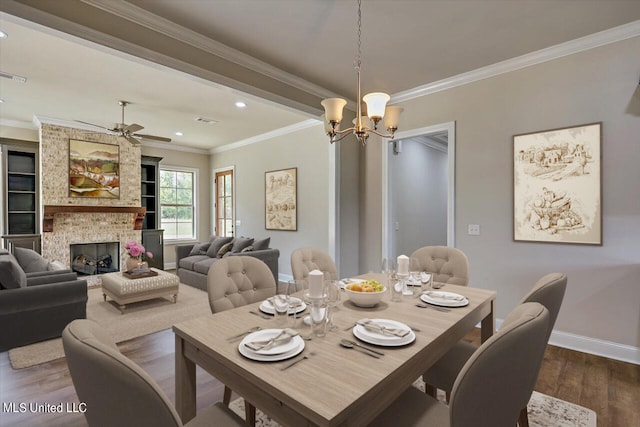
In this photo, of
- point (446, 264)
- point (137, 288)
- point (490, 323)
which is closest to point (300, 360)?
point (490, 323)

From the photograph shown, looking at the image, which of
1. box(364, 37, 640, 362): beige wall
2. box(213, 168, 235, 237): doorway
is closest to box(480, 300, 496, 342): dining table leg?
box(364, 37, 640, 362): beige wall

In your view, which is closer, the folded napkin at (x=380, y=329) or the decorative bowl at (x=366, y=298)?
the folded napkin at (x=380, y=329)

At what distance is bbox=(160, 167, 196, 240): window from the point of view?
7.12m

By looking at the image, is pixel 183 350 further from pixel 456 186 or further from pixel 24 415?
pixel 456 186

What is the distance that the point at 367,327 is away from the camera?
1.33 m

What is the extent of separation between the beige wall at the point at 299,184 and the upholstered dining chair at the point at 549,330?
3.61 m

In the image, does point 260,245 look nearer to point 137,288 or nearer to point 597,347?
point 137,288

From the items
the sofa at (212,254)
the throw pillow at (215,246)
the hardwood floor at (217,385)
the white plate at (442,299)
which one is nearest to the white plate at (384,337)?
the white plate at (442,299)

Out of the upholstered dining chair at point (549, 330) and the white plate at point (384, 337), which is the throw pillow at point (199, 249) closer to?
the upholstered dining chair at point (549, 330)

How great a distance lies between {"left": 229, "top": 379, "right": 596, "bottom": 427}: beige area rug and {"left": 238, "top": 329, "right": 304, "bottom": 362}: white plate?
98 centimetres

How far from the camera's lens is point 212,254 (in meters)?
5.70

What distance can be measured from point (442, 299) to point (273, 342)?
106cm

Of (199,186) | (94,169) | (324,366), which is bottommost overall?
(324,366)

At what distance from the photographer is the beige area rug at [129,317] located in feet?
9.14
